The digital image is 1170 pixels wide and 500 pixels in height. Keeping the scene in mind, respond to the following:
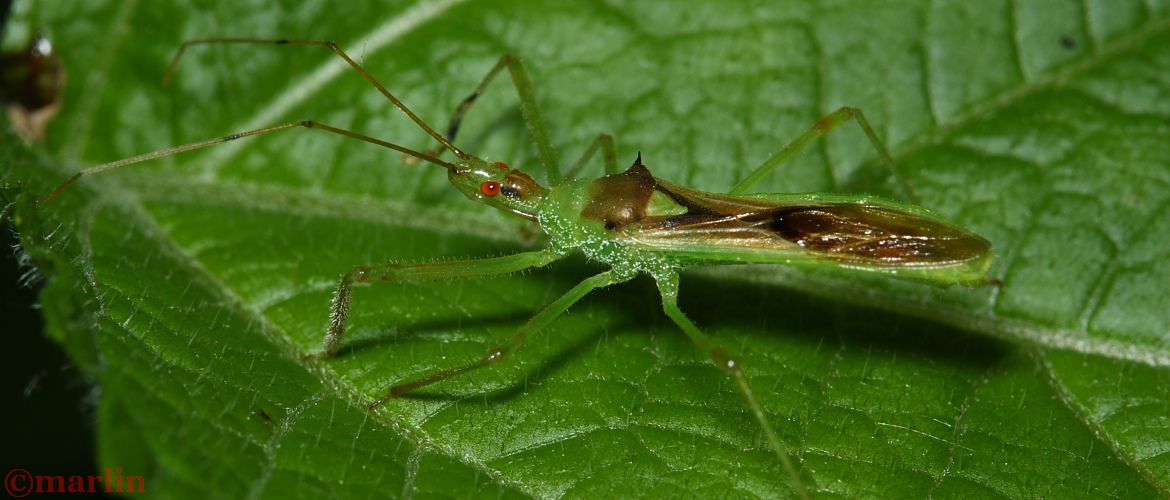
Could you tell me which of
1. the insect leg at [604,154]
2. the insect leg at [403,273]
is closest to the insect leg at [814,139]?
the insect leg at [604,154]

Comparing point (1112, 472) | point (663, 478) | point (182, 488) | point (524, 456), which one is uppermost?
point (182, 488)

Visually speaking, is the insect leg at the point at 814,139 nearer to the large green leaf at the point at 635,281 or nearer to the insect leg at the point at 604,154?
the large green leaf at the point at 635,281

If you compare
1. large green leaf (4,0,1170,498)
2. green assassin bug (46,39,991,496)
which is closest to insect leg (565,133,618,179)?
green assassin bug (46,39,991,496)

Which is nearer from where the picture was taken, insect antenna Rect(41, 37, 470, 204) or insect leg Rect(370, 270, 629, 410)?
insect leg Rect(370, 270, 629, 410)

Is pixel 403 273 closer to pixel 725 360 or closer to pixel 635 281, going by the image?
pixel 635 281

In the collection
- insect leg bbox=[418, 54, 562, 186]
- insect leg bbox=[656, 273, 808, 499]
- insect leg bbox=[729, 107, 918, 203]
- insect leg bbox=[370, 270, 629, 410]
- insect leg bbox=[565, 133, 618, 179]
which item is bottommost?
insect leg bbox=[656, 273, 808, 499]

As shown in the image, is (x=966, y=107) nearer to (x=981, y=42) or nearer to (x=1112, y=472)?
(x=981, y=42)

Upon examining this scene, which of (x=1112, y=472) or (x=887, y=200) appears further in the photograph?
(x=887, y=200)

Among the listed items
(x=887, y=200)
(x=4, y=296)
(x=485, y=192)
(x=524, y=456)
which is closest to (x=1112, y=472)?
(x=887, y=200)

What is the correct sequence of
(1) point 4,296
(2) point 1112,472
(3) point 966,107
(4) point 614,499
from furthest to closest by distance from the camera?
(3) point 966,107 → (1) point 4,296 → (2) point 1112,472 → (4) point 614,499

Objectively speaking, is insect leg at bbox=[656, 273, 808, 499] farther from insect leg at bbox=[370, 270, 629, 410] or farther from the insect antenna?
the insect antenna
